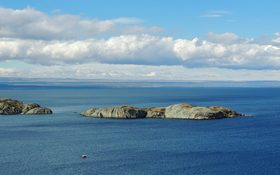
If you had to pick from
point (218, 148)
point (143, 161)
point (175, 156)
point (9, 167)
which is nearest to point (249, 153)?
point (218, 148)

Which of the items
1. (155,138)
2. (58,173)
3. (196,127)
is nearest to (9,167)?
(58,173)

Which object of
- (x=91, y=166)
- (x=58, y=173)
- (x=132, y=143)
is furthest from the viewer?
(x=132, y=143)

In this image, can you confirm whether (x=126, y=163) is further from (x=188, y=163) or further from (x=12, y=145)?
(x=12, y=145)

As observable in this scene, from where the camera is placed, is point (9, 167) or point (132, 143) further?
point (132, 143)

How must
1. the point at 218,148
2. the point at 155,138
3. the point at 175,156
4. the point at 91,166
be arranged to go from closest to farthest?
the point at 91,166 < the point at 175,156 < the point at 218,148 < the point at 155,138

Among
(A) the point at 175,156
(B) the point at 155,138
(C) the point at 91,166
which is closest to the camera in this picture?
(C) the point at 91,166

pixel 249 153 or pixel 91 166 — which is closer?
pixel 91 166

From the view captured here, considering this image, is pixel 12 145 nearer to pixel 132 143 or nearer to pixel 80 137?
pixel 80 137

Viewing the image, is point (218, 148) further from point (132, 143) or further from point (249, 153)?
point (132, 143)

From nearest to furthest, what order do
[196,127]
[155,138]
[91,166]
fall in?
[91,166] < [155,138] < [196,127]
